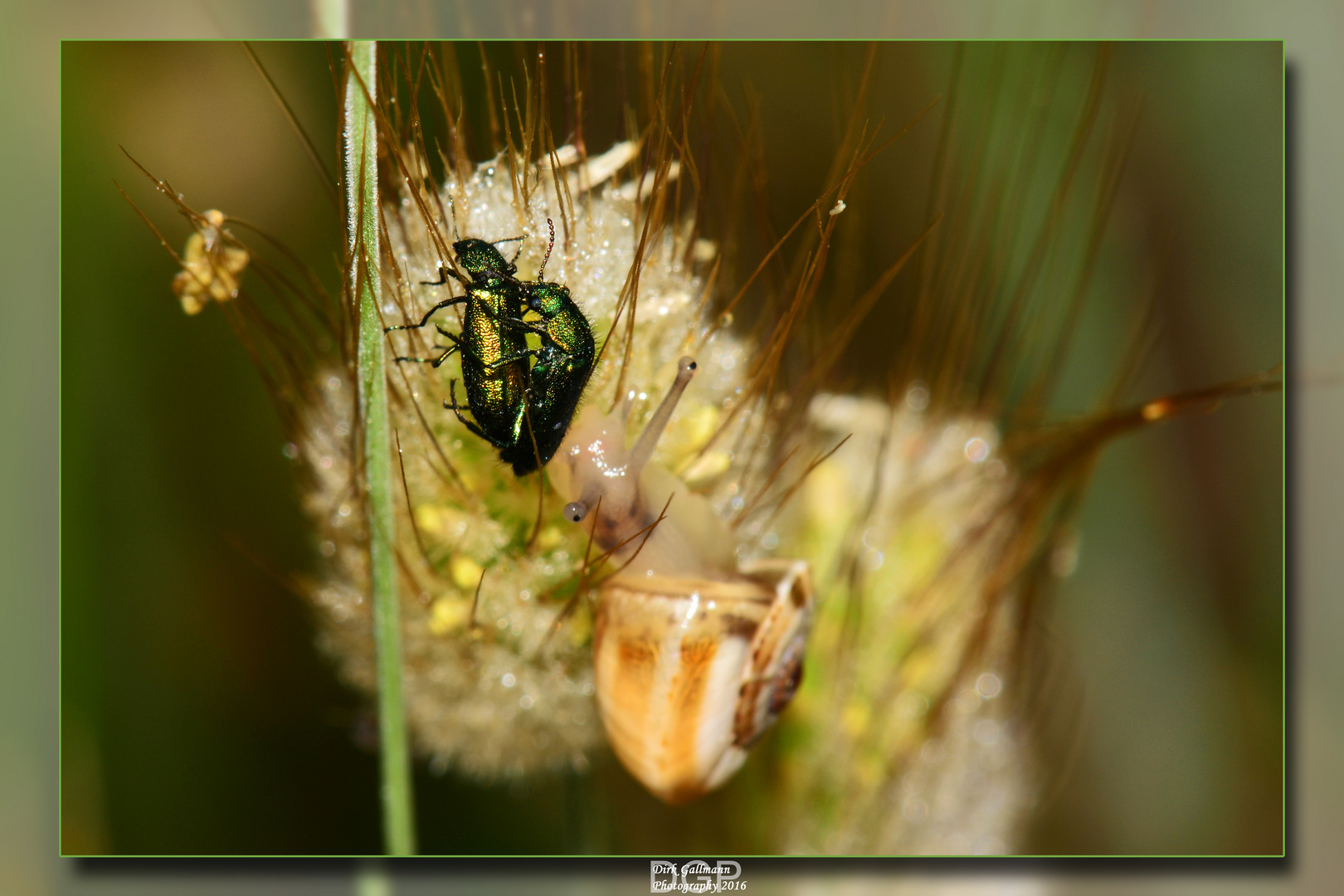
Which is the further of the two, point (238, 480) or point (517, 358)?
point (238, 480)

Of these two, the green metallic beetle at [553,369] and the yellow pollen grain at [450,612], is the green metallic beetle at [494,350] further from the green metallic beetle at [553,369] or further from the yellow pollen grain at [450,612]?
the yellow pollen grain at [450,612]

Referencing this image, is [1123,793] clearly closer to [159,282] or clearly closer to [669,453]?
[669,453]

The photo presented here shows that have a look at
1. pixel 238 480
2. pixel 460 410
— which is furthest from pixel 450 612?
pixel 238 480

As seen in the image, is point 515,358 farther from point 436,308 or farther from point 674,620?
point 674,620

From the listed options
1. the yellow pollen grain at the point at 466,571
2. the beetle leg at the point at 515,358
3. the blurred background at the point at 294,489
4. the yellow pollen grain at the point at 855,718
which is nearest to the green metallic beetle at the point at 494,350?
the beetle leg at the point at 515,358

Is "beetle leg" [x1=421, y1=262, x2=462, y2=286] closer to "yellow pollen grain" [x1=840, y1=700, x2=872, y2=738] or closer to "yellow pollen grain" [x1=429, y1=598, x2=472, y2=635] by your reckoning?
"yellow pollen grain" [x1=429, y1=598, x2=472, y2=635]

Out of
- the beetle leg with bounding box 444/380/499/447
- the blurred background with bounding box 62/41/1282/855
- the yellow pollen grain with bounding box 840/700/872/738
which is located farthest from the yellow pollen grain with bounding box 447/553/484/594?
the yellow pollen grain with bounding box 840/700/872/738

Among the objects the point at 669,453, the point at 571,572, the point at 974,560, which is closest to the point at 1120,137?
the point at 974,560
